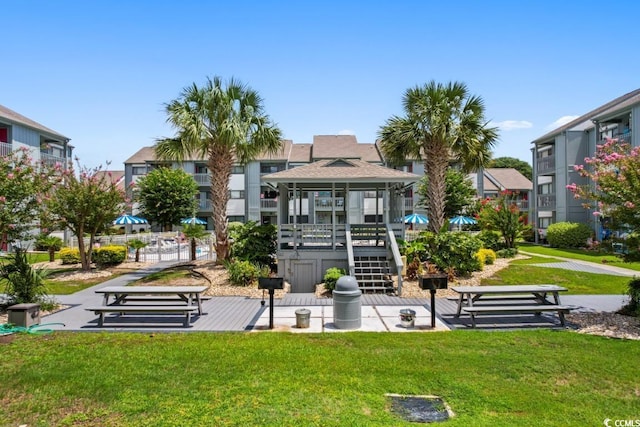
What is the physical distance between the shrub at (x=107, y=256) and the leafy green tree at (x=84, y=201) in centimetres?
222

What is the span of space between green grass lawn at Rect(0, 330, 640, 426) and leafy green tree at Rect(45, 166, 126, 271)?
954 cm

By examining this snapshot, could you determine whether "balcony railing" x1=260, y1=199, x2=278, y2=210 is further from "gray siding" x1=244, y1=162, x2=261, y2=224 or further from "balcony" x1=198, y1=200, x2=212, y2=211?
"balcony" x1=198, y1=200, x2=212, y2=211

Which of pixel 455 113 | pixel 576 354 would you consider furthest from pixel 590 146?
pixel 576 354

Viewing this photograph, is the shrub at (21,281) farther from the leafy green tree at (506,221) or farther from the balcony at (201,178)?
the balcony at (201,178)

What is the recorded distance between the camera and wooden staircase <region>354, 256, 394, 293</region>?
44.2 ft

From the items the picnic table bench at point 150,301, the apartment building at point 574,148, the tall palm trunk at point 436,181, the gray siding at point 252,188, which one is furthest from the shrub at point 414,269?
the gray siding at point 252,188

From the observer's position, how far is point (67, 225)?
1698cm

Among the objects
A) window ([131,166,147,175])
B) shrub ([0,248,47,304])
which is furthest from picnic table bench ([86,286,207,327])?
window ([131,166,147,175])

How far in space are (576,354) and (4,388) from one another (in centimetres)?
919

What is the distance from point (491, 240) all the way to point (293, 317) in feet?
51.6

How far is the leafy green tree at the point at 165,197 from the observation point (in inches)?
1433

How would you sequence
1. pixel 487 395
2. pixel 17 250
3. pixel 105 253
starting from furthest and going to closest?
pixel 105 253, pixel 17 250, pixel 487 395

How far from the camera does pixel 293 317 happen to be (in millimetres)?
10195

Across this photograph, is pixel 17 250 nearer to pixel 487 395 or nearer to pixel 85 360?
pixel 85 360
